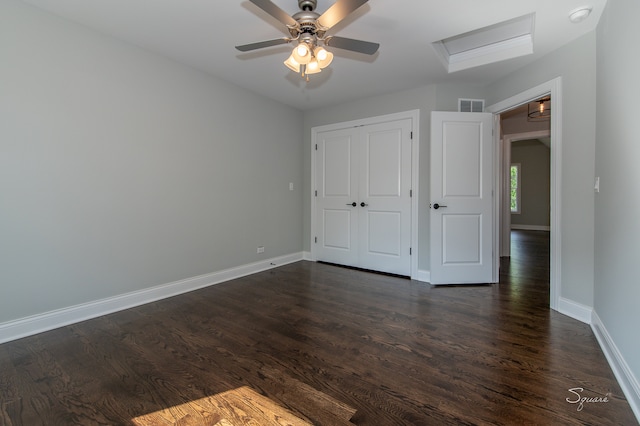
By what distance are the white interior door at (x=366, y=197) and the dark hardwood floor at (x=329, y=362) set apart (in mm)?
1243

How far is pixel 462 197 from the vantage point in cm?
353

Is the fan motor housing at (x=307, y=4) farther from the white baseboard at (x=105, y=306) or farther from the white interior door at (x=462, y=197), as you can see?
the white baseboard at (x=105, y=306)

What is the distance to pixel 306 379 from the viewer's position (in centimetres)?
168

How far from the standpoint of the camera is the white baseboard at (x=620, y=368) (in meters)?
1.46

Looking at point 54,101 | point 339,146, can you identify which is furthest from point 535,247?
point 54,101

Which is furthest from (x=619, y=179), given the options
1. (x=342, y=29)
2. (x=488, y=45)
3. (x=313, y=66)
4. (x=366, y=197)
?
(x=366, y=197)

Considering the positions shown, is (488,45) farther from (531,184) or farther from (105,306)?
(531,184)

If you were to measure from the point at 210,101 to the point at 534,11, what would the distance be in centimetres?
329

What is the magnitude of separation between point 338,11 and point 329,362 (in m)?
2.24

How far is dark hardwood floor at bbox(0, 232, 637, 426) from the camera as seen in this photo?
1445 millimetres

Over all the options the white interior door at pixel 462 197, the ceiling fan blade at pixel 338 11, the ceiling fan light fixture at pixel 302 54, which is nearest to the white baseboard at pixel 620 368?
the white interior door at pixel 462 197

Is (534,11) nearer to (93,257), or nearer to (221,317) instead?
(221,317)

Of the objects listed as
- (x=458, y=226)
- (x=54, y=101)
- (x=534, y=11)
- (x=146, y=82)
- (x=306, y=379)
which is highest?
(x=534, y=11)

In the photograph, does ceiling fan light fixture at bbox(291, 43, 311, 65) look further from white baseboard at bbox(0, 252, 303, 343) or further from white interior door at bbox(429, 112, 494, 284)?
white baseboard at bbox(0, 252, 303, 343)
